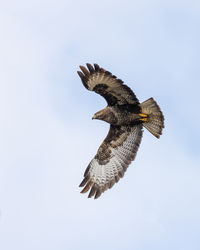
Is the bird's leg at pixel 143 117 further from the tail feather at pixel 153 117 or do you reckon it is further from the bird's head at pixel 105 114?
the bird's head at pixel 105 114

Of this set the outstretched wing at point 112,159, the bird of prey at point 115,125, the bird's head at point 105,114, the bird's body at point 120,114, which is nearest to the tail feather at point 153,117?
the bird of prey at point 115,125

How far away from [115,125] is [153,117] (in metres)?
1.09

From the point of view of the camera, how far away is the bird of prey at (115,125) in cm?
1431

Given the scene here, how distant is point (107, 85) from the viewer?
568 inches

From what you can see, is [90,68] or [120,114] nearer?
[90,68]

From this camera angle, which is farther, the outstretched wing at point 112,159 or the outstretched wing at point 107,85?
the outstretched wing at point 112,159

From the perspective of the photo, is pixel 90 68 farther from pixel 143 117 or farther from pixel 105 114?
pixel 143 117

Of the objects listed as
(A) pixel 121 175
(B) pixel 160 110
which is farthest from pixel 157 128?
(A) pixel 121 175

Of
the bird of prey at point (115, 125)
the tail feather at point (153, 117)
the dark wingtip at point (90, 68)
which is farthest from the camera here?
the tail feather at point (153, 117)

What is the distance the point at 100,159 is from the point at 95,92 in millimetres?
2234

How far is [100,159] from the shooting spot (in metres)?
16.2

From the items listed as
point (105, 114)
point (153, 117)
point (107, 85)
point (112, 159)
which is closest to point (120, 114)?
point (105, 114)

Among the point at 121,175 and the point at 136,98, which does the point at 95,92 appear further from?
the point at 121,175

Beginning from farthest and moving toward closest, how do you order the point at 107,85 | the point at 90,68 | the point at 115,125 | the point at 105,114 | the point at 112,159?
1. the point at 112,159
2. the point at 115,125
3. the point at 105,114
4. the point at 107,85
5. the point at 90,68
